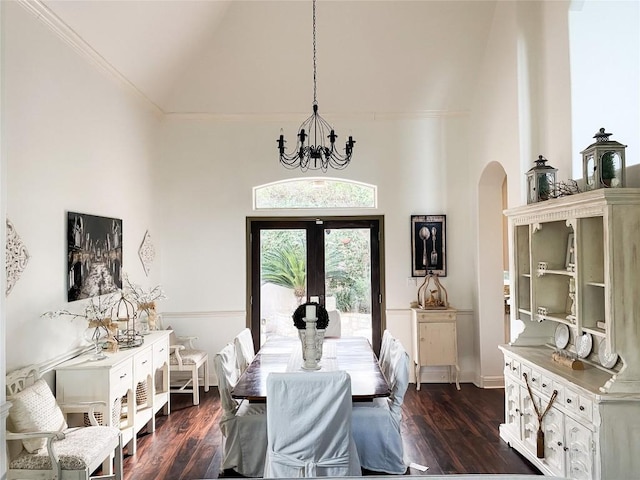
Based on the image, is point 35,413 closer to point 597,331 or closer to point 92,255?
point 92,255

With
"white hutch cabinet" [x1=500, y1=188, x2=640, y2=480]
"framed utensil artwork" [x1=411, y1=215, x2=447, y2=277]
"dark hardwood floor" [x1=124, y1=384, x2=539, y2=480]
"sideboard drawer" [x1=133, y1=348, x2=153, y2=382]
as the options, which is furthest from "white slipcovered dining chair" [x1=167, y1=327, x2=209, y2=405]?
"white hutch cabinet" [x1=500, y1=188, x2=640, y2=480]

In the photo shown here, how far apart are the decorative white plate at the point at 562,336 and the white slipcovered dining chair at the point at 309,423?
1.86m

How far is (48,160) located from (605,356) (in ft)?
13.1

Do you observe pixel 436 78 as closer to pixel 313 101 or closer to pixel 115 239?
pixel 313 101

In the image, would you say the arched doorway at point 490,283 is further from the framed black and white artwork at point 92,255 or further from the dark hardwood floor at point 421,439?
the framed black and white artwork at point 92,255

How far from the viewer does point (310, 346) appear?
10.3 ft

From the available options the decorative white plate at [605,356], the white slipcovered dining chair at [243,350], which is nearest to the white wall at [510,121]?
the decorative white plate at [605,356]

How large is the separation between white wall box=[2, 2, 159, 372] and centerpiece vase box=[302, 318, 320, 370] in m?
1.84

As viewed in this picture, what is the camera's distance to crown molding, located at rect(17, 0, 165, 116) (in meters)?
2.93

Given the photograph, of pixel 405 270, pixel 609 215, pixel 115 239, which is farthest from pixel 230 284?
pixel 609 215

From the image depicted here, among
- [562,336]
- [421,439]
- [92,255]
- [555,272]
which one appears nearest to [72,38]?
[92,255]

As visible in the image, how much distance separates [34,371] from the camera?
9.11ft

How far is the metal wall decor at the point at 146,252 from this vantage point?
15.5 ft

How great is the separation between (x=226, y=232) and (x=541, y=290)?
3576mm
